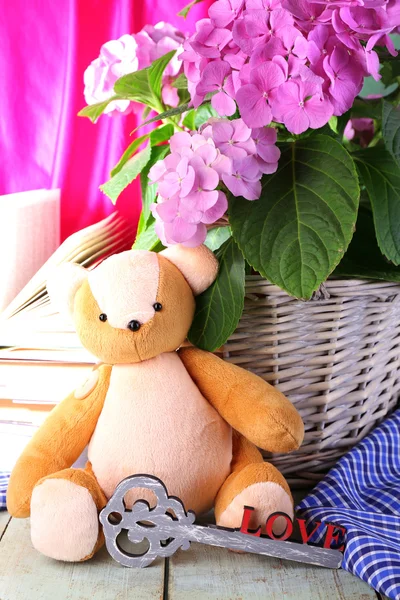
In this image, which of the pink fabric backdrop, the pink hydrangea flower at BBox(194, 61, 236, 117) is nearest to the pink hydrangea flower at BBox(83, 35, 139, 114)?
the pink fabric backdrop

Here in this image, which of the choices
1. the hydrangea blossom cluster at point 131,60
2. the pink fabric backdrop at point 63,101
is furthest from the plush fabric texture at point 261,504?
the pink fabric backdrop at point 63,101

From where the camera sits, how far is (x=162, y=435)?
2.19 feet

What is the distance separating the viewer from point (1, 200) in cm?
107

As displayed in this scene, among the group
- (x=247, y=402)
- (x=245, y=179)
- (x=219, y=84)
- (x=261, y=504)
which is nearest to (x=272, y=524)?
(x=261, y=504)

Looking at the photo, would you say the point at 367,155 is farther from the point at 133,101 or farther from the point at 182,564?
the point at 182,564

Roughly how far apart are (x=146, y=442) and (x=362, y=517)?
10.0 inches

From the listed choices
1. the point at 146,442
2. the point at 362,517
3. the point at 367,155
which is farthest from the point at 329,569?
the point at 367,155

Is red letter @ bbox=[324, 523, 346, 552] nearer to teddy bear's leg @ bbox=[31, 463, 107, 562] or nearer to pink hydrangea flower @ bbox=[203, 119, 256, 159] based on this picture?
teddy bear's leg @ bbox=[31, 463, 107, 562]

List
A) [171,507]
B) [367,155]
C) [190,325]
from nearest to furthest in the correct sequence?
[171,507] → [190,325] → [367,155]

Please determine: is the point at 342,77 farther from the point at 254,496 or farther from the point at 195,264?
the point at 254,496

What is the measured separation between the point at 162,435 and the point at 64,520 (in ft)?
Answer: 0.39

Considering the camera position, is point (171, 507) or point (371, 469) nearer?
point (171, 507)

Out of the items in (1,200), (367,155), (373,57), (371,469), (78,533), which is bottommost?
(371,469)

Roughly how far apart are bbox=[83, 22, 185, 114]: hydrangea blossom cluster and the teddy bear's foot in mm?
583
